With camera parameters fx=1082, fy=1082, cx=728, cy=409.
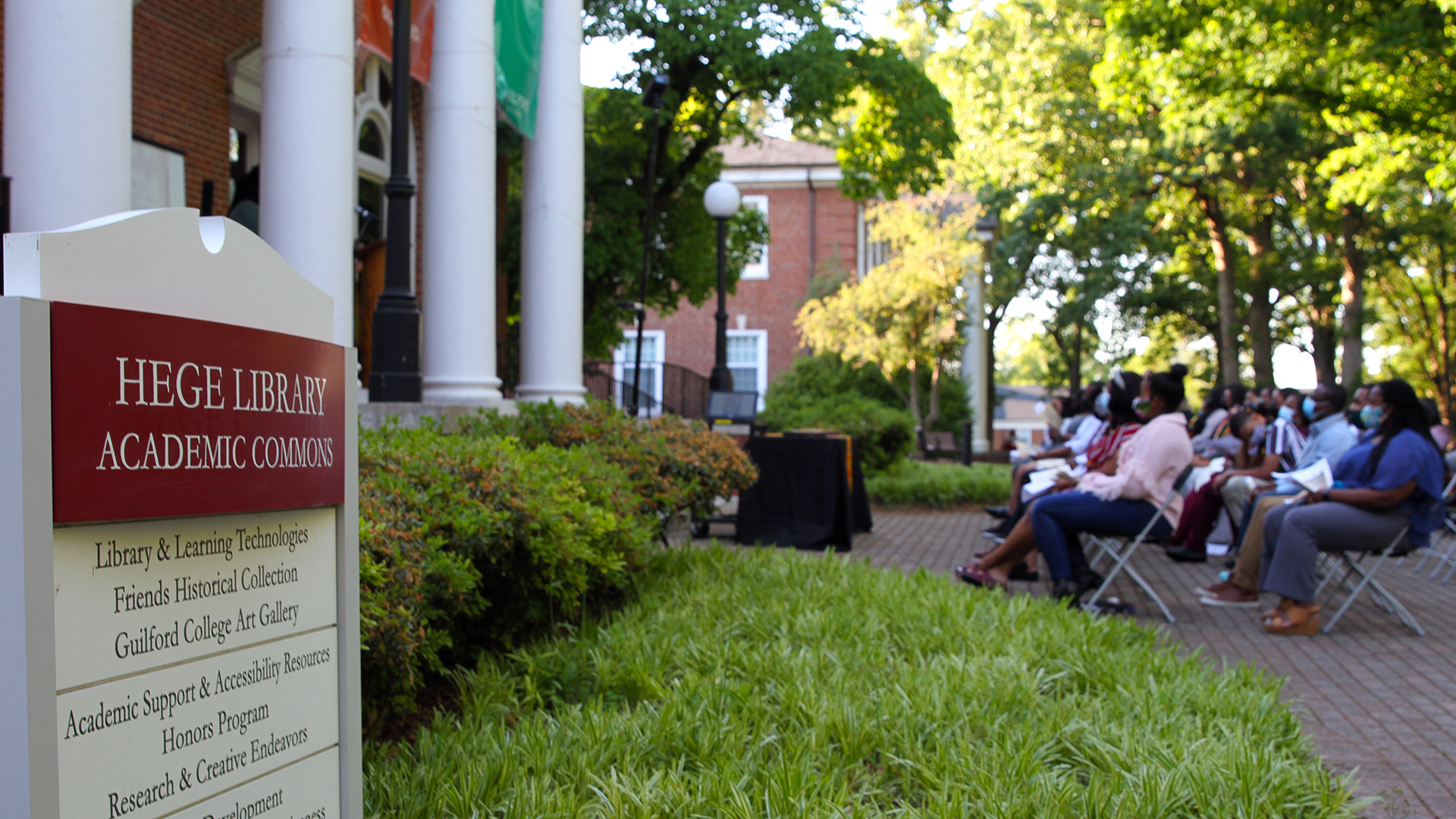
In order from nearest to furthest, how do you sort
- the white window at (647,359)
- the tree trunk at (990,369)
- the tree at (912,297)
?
1. the tree at (912,297)
2. the white window at (647,359)
3. the tree trunk at (990,369)

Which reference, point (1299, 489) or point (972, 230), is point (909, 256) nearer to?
point (972, 230)

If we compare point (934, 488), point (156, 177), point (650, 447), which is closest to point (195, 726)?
point (650, 447)

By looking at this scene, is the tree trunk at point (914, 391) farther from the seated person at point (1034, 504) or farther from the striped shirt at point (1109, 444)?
the striped shirt at point (1109, 444)

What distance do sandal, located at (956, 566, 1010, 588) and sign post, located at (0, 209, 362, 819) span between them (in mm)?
5824

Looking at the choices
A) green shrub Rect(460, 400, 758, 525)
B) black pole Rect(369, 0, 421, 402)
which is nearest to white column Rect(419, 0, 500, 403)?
black pole Rect(369, 0, 421, 402)

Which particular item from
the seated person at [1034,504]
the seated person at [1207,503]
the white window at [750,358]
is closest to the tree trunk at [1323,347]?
the white window at [750,358]

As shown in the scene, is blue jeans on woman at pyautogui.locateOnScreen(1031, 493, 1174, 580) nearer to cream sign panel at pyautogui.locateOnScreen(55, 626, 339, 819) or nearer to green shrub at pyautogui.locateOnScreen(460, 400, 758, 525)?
green shrub at pyautogui.locateOnScreen(460, 400, 758, 525)

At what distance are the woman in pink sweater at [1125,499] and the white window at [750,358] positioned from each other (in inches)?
955

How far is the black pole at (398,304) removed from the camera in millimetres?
7570

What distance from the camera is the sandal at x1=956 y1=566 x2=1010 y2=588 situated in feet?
24.4

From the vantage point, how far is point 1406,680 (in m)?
5.35

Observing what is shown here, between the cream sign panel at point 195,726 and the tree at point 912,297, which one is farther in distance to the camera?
the tree at point 912,297

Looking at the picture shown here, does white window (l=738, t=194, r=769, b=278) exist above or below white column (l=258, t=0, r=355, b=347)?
above

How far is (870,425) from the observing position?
16484 mm
